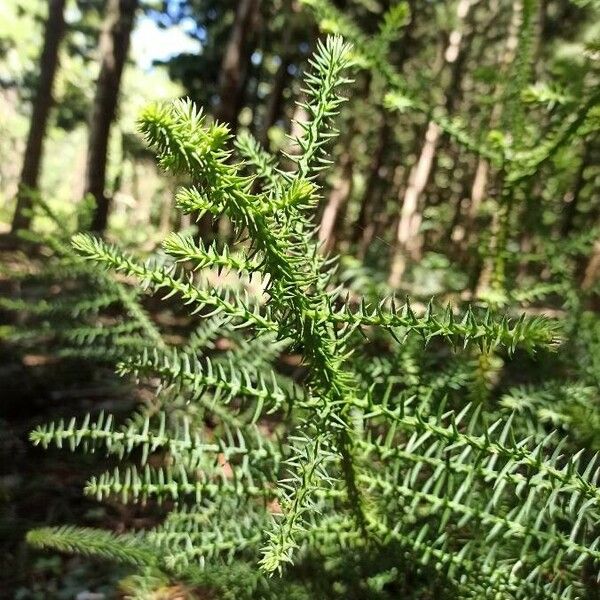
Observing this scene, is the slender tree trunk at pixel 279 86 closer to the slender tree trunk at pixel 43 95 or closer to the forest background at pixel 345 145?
the forest background at pixel 345 145

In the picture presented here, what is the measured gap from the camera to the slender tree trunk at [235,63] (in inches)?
258

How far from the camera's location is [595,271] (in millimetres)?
4742

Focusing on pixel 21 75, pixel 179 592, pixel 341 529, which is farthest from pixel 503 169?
pixel 21 75

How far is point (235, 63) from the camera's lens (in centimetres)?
684

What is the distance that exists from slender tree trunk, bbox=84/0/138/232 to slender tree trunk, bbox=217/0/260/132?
4.62m

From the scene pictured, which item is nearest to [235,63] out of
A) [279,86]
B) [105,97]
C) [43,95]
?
[105,97]

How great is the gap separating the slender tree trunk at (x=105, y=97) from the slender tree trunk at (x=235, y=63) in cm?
462

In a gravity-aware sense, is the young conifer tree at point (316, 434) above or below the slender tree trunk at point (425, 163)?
below

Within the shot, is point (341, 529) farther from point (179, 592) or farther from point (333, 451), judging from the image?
point (179, 592)

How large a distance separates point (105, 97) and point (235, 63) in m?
5.21

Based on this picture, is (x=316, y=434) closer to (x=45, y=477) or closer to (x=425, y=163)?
(x=45, y=477)

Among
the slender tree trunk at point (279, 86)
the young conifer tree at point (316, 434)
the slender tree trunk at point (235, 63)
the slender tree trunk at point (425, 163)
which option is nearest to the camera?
the young conifer tree at point (316, 434)

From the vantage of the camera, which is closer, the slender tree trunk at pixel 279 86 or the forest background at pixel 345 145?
the forest background at pixel 345 145

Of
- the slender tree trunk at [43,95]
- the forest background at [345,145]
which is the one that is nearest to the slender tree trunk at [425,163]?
the forest background at [345,145]
